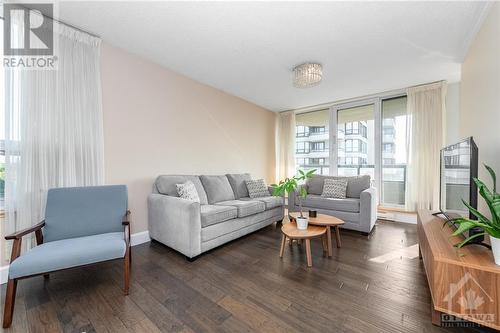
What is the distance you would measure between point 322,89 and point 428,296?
3.36 m

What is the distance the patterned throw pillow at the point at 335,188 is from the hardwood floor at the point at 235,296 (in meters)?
1.34

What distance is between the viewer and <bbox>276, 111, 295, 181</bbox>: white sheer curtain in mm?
5172

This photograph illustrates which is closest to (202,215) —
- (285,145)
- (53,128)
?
(53,128)

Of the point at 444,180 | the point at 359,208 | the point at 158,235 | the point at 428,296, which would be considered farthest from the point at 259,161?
the point at 428,296

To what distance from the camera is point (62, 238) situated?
5.96 ft

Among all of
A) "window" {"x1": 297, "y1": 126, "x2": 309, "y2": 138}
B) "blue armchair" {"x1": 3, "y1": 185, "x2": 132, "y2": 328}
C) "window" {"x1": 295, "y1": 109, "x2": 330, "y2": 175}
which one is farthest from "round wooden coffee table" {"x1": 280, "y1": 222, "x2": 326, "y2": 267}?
"window" {"x1": 297, "y1": 126, "x2": 309, "y2": 138}

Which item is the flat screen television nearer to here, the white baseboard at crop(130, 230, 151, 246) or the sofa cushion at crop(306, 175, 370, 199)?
the sofa cushion at crop(306, 175, 370, 199)

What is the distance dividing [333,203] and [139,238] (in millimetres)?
2947

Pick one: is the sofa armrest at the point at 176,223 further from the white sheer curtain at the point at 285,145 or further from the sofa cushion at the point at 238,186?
the white sheer curtain at the point at 285,145

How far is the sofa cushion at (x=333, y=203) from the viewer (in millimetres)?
3129

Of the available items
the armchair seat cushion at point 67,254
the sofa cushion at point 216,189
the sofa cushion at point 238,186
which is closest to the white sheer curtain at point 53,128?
the armchair seat cushion at point 67,254

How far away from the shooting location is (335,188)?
3.64 meters

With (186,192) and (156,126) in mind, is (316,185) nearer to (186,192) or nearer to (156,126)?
(186,192)

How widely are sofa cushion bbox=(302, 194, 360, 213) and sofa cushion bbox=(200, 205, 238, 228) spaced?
1.57m
